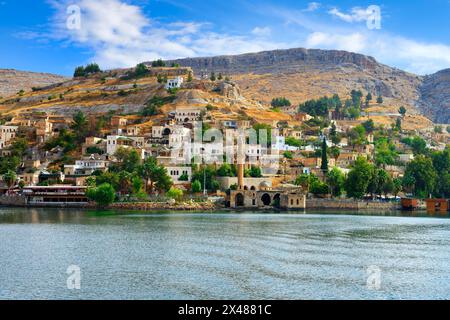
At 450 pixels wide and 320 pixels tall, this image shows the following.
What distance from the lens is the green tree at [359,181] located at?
75.2 metres

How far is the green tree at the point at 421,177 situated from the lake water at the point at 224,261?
33435 mm

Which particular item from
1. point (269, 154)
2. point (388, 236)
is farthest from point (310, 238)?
point (269, 154)

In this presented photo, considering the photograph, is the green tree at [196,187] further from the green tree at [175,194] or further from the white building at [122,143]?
the white building at [122,143]

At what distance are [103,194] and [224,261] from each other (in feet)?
138

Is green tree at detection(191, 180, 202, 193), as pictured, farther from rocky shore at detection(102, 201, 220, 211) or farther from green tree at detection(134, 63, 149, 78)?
green tree at detection(134, 63, 149, 78)

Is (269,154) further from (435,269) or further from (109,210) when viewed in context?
(435,269)

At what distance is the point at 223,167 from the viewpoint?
80.4m

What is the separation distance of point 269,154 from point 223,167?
37.4ft

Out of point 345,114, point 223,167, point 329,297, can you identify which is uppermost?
point 345,114

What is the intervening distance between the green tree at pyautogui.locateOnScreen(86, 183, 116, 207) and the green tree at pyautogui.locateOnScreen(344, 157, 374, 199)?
26.4 metres

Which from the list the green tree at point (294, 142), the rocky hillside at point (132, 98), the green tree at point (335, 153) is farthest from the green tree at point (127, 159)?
the green tree at point (335, 153)

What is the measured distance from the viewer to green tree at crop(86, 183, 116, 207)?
7056cm

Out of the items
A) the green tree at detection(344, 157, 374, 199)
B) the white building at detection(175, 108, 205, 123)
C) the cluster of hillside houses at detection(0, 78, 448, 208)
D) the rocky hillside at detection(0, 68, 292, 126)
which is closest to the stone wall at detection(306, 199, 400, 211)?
the green tree at detection(344, 157, 374, 199)

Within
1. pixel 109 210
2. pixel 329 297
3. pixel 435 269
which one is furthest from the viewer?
pixel 109 210
